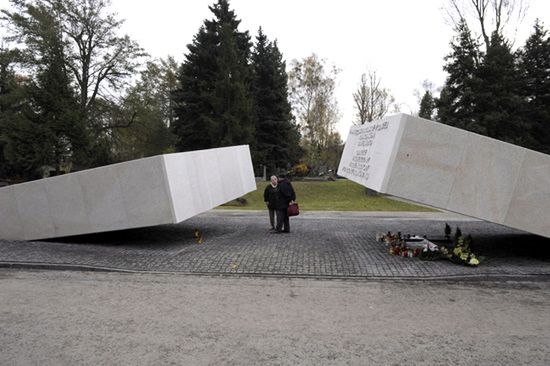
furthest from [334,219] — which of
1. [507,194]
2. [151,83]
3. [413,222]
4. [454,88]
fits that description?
[151,83]

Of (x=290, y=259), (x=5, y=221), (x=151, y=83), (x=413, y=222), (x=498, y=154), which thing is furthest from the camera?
(x=151, y=83)

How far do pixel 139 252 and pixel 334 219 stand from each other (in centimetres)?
804

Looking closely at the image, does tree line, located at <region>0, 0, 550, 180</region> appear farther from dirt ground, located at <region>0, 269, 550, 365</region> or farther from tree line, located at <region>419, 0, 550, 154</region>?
dirt ground, located at <region>0, 269, 550, 365</region>

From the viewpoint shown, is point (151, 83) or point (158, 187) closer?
point (158, 187)

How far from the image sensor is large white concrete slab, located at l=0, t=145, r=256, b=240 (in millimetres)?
9430

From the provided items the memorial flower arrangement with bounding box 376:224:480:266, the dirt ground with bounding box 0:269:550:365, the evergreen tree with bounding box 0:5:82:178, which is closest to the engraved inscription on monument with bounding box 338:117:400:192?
the memorial flower arrangement with bounding box 376:224:480:266

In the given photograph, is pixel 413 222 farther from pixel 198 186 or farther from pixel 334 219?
pixel 198 186

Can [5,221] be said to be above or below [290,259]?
above

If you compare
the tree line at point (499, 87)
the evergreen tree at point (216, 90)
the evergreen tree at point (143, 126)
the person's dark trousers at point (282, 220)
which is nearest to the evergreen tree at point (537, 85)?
the tree line at point (499, 87)

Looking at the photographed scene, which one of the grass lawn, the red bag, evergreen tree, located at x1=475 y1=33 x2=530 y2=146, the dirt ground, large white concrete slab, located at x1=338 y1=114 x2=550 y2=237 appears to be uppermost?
evergreen tree, located at x1=475 y1=33 x2=530 y2=146

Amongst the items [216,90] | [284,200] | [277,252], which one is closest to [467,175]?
[277,252]

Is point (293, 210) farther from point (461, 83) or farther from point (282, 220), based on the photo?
point (461, 83)

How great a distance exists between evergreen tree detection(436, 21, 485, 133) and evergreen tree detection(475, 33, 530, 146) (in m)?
0.55

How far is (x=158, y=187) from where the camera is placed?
9391mm
